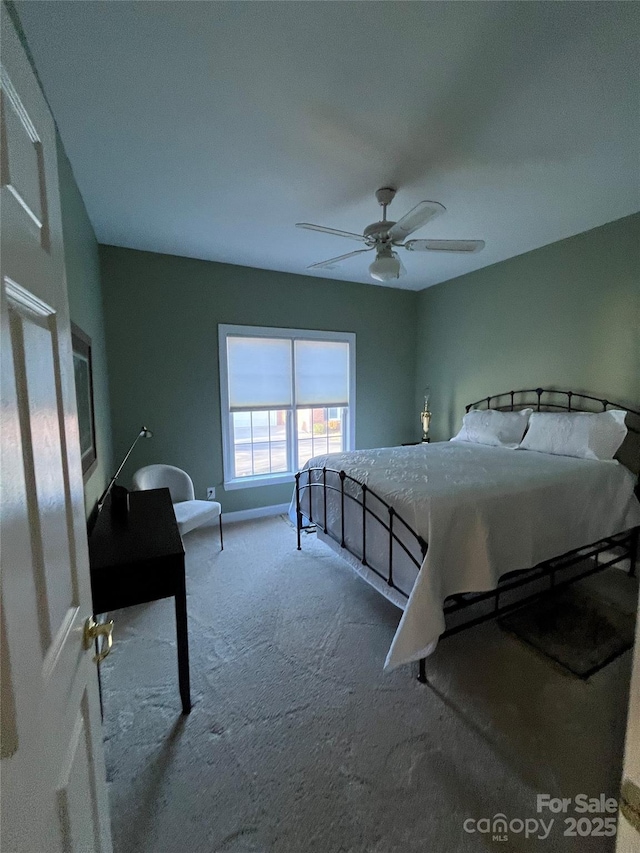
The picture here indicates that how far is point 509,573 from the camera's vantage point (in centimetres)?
208

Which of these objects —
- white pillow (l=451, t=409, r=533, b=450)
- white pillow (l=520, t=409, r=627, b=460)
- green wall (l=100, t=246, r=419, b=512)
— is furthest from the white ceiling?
white pillow (l=451, t=409, r=533, b=450)

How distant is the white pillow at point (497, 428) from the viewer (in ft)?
11.3

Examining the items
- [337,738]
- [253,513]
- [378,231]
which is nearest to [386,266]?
[378,231]

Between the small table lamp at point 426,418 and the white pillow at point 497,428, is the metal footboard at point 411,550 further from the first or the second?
the small table lamp at point 426,418

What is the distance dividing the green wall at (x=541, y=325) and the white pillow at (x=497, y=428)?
0.43 meters

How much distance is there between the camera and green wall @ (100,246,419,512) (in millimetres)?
3424

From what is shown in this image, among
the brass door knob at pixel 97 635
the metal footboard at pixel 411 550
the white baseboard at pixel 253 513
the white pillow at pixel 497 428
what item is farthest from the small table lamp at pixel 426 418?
the brass door knob at pixel 97 635

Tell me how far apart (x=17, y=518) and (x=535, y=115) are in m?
2.54

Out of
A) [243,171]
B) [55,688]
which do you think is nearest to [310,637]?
[55,688]

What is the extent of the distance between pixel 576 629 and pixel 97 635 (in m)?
2.55

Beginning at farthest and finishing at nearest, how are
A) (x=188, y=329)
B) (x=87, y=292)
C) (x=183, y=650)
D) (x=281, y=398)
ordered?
(x=281, y=398) → (x=188, y=329) → (x=87, y=292) → (x=183, y=650)

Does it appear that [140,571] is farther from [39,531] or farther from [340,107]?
[340,107]

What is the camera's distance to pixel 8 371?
509mm

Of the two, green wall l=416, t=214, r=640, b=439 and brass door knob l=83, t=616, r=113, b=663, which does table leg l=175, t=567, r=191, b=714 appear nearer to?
brass door knob l=83, t=616, r=113, b=663
